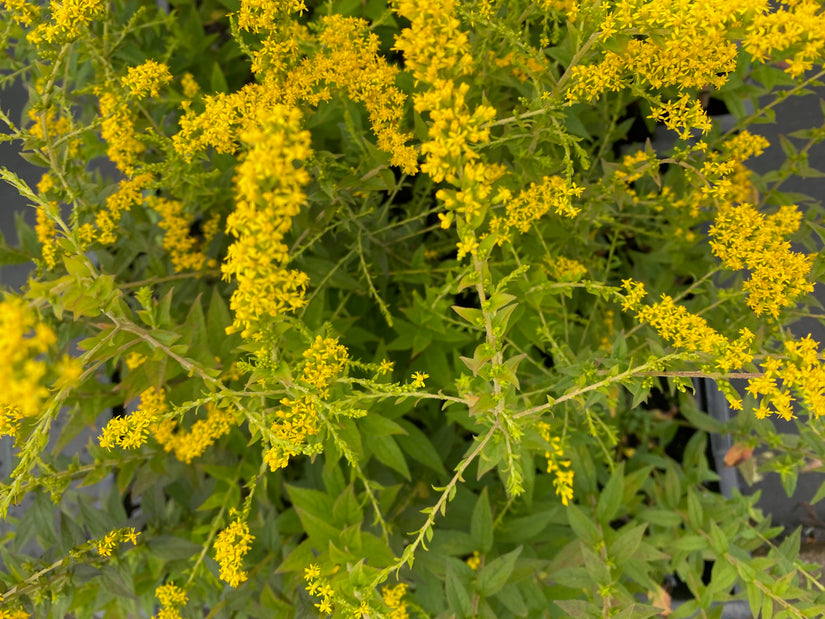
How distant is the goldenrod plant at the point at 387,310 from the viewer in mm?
956

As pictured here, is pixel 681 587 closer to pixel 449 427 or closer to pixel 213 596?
pixel 449 427

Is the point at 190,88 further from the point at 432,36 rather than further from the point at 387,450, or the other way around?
the point at 387,450

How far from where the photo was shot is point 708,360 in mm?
1043

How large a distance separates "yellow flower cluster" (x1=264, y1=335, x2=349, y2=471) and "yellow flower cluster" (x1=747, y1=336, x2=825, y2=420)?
2.71ft

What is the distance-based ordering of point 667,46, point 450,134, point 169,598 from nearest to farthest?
1. point 450,134
2. point 667,46
3. point 169,598

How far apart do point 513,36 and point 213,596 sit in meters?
1.73

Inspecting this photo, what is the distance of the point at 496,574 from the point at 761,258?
102 cm

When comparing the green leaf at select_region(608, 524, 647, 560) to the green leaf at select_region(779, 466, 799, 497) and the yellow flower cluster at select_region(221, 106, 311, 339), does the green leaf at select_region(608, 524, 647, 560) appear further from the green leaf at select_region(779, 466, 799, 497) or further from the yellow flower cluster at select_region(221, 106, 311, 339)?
the yellow flower cluster at select_region(221, 106, 311, 339)

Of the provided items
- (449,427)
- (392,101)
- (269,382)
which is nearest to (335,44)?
(392,101)

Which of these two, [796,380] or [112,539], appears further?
[112,539]

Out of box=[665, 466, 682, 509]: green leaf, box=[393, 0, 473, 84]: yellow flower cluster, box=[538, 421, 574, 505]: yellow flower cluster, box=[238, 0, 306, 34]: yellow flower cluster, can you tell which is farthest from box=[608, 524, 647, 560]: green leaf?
box=[238, 0, 306, 34]: yellow flower cluster

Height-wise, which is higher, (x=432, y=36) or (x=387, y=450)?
(x=432, y=36)

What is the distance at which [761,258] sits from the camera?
1.17 metres

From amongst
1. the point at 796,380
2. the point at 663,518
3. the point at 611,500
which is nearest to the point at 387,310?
the point at 611,500
